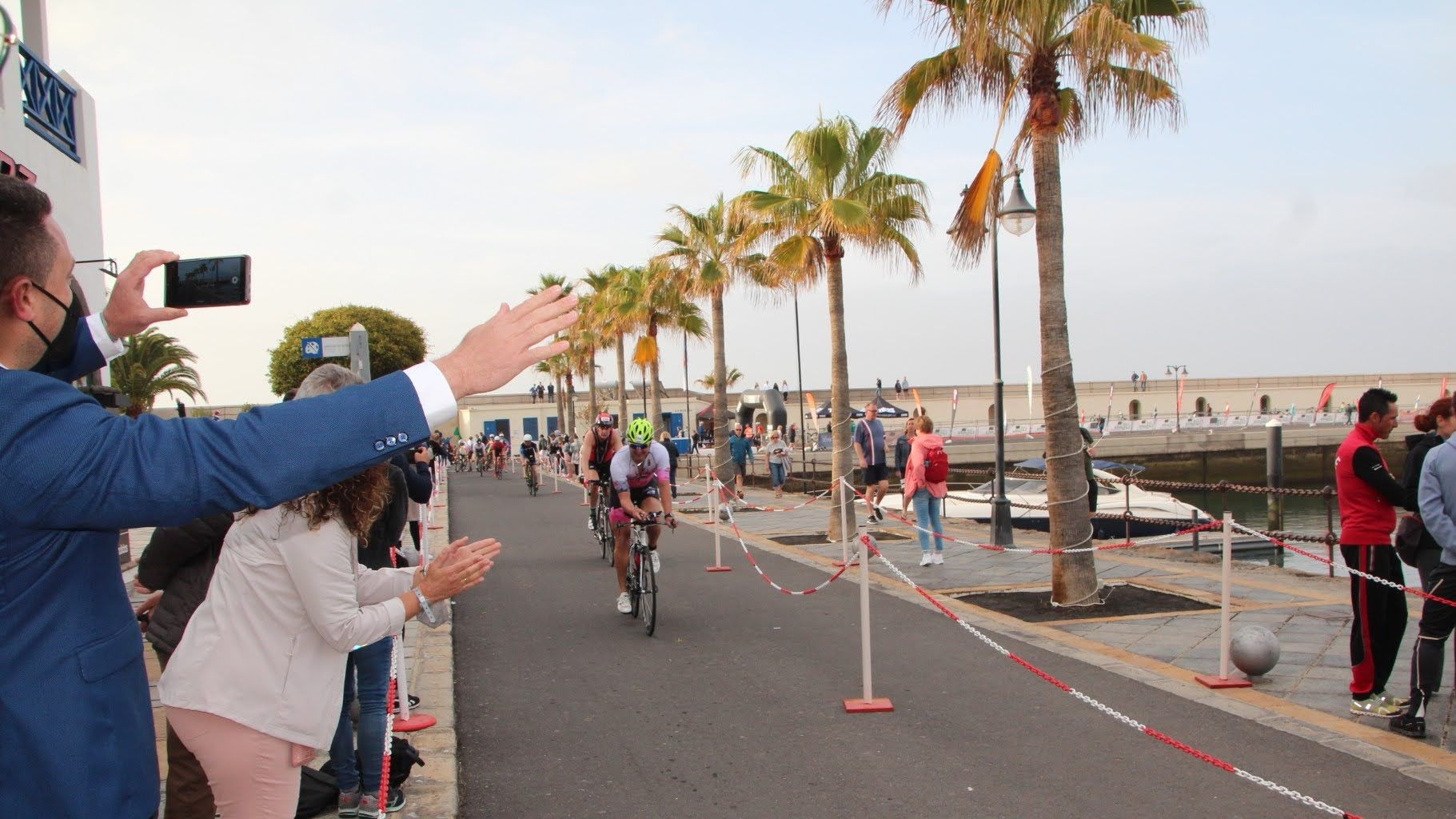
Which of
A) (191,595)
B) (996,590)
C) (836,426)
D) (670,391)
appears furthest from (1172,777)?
(670,391)

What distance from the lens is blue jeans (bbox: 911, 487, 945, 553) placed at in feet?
44.0

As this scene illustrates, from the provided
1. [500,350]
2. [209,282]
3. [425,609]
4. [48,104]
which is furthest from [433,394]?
[48,104]

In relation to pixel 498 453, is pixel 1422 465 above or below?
above

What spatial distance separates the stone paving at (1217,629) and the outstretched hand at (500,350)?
17.8ft

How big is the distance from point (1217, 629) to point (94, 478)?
29.3 ft

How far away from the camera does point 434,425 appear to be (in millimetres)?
1557

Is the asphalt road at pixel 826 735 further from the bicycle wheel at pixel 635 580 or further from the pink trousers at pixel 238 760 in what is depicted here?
the pink trousers at pixel 238 760

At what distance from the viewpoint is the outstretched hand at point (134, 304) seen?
236 centimetres

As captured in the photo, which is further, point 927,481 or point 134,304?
point 927,481

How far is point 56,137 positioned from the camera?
11.5 metres

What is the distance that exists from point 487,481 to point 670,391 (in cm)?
4432

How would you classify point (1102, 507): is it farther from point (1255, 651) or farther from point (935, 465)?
point (1255, 651)

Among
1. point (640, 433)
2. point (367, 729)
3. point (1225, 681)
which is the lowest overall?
point (1225, 681)

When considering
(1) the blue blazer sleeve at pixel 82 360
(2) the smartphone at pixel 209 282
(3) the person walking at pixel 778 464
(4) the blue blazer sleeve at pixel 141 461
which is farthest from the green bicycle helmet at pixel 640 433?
(3) the person walking at pixel 778 464
